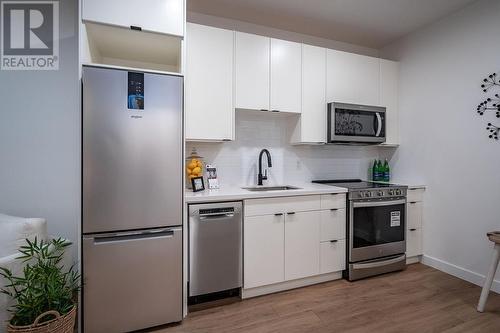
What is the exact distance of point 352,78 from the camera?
3.01m

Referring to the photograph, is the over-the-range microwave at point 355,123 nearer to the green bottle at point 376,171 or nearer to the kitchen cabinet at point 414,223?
the green bottle at point 376,171

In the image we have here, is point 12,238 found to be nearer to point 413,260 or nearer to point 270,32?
point 270,32

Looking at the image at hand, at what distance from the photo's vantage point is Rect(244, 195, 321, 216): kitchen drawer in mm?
2269

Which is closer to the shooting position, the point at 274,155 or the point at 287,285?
the point at 287,285

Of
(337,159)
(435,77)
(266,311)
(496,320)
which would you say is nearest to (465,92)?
(435,77)

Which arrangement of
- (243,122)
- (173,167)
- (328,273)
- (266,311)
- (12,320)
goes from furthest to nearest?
(243,122) → (328,273) → (266,311) → (173,167) → (12,320)

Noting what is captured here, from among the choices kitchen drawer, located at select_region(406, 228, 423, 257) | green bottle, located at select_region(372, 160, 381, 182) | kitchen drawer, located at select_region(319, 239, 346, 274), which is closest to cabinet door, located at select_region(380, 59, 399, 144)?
green bottle, located at select_region(372, 160, 381, 182)

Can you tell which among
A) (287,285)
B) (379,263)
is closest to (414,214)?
(379,263)

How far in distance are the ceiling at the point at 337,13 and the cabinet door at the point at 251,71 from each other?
15.1 inches

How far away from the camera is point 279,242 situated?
2.38 m

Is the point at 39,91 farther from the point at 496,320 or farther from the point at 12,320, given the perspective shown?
the point at 496,320

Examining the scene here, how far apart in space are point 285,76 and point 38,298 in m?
2.59

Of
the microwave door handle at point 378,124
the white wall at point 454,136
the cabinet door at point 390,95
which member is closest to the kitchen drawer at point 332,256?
the white wall at point 454,136

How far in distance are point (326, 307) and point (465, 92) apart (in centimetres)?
253
